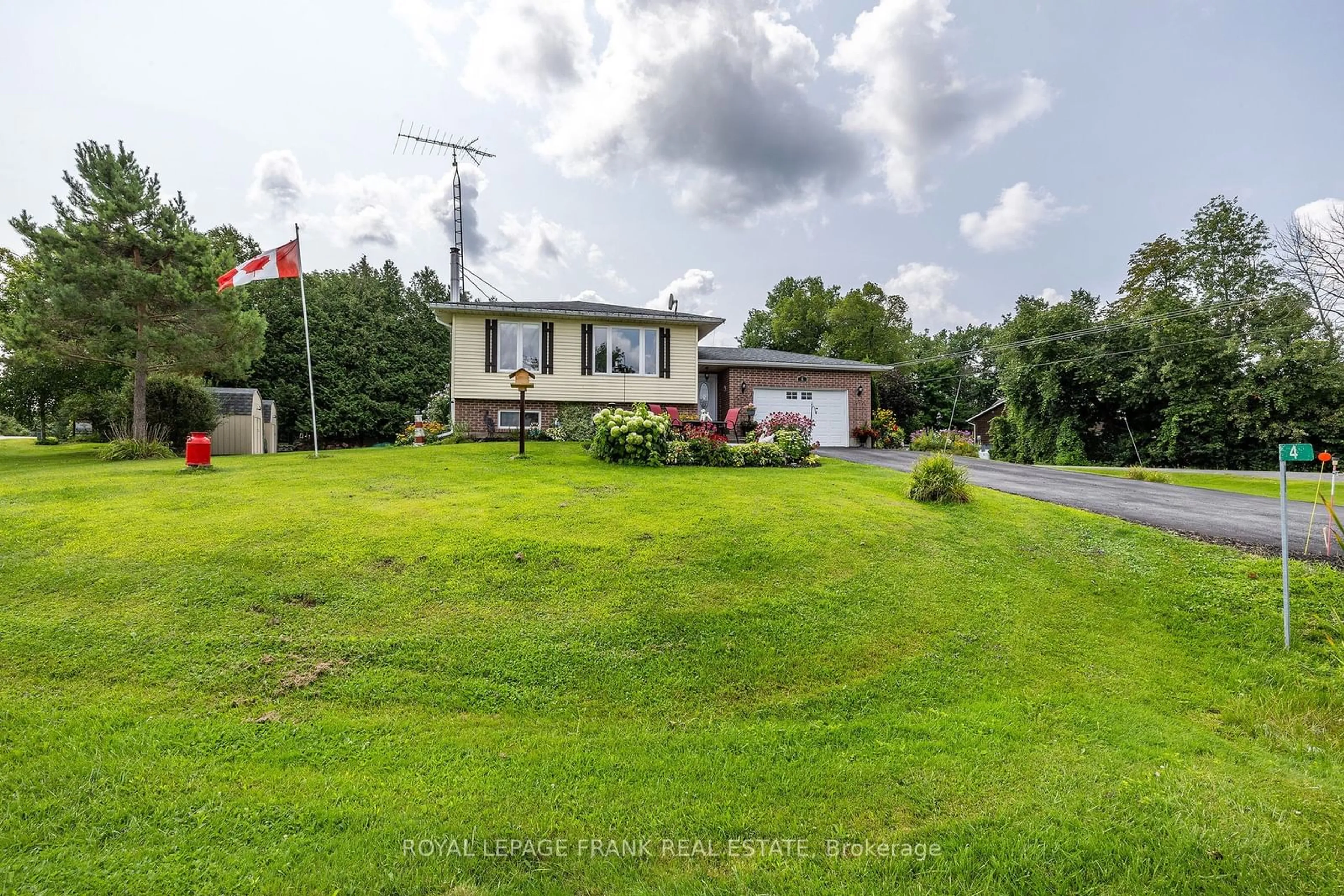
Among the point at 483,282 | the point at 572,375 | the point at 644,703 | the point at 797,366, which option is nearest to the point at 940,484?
the point at 644,703

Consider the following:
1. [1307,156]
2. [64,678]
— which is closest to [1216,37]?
[1307,156]

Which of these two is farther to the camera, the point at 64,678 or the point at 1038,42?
the point at 1038,42

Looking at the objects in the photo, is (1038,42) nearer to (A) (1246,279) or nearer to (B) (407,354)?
(A) (1246,279)

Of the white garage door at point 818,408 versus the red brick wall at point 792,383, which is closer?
the red brick wall at point 792,383

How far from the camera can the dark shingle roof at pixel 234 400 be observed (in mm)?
16547

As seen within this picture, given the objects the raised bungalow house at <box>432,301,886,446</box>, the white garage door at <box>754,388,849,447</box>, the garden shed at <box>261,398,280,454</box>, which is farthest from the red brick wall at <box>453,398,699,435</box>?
the garden shed at <box>261,398,280,454</box>

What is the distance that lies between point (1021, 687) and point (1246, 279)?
32.0 metres

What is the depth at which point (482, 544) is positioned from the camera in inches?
201

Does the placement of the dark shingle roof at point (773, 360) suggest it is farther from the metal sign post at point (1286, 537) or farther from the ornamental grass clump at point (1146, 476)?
the metal sign post at point (1286, 537)

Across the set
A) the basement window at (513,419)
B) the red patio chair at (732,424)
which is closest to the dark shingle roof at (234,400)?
the basement window at (513,419)

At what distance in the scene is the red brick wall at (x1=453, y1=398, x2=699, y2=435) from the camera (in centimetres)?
1540

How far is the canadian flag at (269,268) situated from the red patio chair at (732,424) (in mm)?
11325

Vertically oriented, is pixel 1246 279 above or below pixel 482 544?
above

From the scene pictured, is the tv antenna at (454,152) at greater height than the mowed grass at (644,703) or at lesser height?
greater
